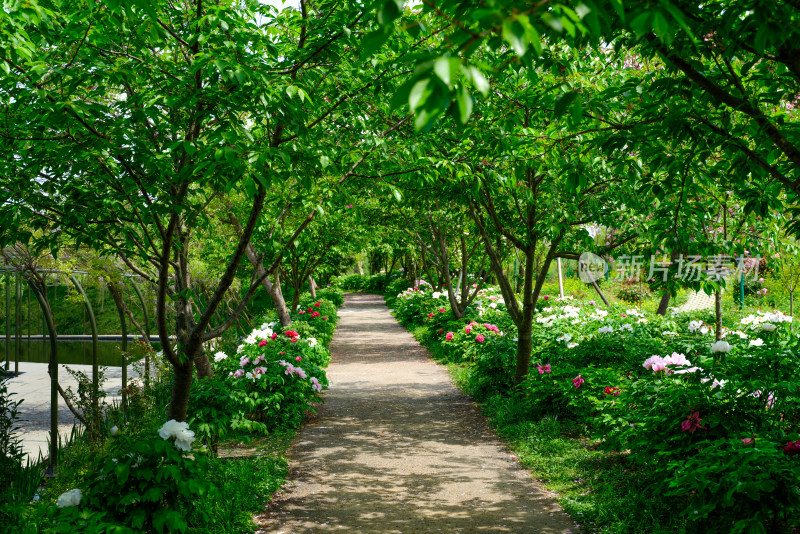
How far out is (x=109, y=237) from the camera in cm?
400

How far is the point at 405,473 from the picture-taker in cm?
568

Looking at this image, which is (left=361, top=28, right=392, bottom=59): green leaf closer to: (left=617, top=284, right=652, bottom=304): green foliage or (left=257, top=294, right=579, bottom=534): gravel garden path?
(left=257, top=294, right=579, bottom=534): gravel garden path

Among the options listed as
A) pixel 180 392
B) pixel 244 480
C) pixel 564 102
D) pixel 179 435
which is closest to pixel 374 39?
pixel 564 102

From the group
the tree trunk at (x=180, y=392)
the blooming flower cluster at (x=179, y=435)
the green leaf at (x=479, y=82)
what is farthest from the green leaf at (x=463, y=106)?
the tree trunk at (x=180, y=392)

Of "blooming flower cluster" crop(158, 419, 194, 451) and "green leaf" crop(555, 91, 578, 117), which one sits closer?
"green leaf" crop(555, 91, 578, 117)

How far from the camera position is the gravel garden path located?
176 inches

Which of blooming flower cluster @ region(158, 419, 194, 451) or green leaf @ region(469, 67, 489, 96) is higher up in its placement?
green leaf @ region(469, 67, 489, 96)

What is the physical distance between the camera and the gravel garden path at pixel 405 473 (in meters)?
4.47

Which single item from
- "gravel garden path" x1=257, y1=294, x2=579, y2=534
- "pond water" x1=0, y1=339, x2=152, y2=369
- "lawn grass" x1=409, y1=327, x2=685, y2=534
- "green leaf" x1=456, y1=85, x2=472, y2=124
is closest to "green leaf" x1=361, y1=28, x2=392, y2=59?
"green leaf" x1=456, y1=85, x2=472, y2=124

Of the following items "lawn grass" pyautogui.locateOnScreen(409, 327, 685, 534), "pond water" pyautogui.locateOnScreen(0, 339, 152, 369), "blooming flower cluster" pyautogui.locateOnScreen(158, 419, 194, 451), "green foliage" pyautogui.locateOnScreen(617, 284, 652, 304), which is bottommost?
"pond water" pyautogui.locateOnScreen(0, 339, 152, 369)

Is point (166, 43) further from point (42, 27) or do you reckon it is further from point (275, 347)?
point (275, 347)

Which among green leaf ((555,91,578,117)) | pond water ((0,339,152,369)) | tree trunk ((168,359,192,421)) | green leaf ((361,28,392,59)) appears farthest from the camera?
pond water ((0,339,152,369))

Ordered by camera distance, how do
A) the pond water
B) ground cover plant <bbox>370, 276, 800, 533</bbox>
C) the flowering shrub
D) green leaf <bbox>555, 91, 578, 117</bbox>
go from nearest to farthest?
1. green leaf <bbox>555, 91, 578, 117</bbox>
2. the flowering shrub
3. ground cover plant <bbox>370, 276, 800, 533</bbox>
4. the pond water

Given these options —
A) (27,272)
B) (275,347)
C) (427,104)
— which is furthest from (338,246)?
(427,104)
